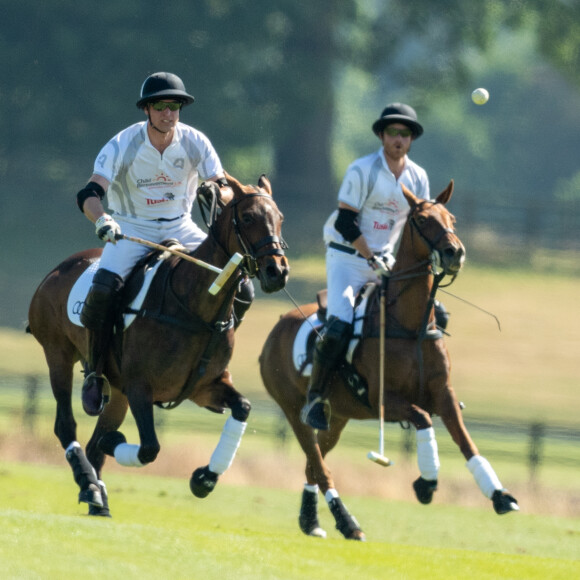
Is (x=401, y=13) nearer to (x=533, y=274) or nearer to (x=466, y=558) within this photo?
(x=533, y=274)

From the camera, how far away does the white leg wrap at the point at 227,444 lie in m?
9.38

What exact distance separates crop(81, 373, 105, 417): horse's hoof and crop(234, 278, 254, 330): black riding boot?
1.09 metres

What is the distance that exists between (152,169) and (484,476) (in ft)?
10.4

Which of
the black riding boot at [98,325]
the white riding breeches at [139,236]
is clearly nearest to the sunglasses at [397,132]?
the white riding breeches at [139,236]

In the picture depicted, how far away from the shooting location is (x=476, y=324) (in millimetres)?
35250

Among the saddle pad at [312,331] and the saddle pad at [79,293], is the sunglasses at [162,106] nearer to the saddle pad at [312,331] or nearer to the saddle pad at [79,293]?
the saddle pad at [79,293]

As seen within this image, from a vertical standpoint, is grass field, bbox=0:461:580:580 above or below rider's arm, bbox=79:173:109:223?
below

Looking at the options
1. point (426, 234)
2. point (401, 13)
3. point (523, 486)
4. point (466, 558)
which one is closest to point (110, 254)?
point (426, 234)

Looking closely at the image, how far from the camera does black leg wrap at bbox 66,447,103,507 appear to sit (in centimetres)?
984

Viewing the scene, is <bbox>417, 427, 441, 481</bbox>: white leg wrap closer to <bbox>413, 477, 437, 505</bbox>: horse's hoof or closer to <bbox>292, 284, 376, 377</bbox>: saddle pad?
<bbox>413, 477, 437, 505</bbox>: horse's hoof

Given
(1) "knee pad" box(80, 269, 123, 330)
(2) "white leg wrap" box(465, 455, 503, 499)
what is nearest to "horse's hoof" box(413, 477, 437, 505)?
(2) "white leg wrap" box(465, 455, 503, 499)

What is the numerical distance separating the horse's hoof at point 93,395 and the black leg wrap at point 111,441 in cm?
20

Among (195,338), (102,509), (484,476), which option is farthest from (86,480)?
(484,476)

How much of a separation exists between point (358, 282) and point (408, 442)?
8155 millimetres
